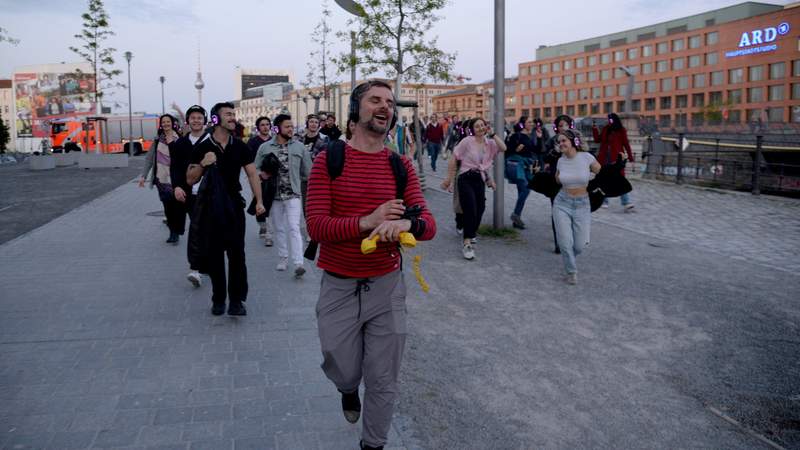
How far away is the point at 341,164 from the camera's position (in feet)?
10.8

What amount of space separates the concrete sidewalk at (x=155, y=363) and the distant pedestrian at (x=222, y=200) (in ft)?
1.02

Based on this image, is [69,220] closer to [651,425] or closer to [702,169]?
[651,425]

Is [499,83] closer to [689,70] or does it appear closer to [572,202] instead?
[572,202]

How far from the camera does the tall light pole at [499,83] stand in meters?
10.3

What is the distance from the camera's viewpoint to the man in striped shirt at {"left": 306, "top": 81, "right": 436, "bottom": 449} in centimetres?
332

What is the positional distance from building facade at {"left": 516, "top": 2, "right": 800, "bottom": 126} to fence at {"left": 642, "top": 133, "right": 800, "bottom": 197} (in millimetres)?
45598

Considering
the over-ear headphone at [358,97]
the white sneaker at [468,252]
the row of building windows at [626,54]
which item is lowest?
the white sneaker at [468,252]

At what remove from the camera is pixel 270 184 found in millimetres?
8516

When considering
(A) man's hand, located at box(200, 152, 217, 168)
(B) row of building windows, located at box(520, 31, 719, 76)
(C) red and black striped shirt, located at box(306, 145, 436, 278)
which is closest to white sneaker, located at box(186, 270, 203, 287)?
(A) man's hand, located at box(200, 152, 217, 168)

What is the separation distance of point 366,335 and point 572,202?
487 centimetres

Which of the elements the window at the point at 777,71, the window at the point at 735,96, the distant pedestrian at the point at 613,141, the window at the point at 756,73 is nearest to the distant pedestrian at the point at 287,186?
the distant pedestrian at the point at 613,141

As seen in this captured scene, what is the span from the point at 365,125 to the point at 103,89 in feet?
117

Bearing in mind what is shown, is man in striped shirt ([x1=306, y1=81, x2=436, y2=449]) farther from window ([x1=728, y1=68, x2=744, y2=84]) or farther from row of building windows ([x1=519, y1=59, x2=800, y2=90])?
window ([x1=728, y1=68, x2=744, y2=84])

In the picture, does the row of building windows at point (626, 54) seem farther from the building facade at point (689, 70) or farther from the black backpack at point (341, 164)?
the black backpack at point (341, 164)
